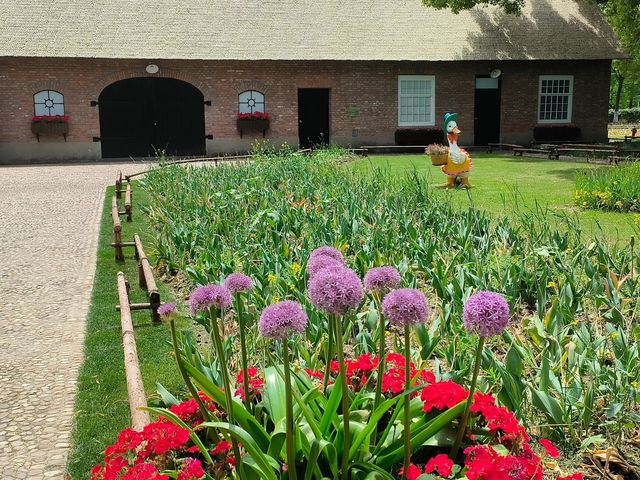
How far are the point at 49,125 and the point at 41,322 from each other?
18.2 meters

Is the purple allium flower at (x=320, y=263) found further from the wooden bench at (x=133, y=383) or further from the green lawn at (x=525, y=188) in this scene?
the green lawn at (x=525, y=188)

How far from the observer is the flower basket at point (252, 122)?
A: 23.8 metres

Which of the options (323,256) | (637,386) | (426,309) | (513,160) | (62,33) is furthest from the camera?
(62,33)

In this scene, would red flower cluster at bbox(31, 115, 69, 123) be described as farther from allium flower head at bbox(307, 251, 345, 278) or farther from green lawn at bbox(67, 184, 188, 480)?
allium flower head at bbox(307, 251, 345, 278)

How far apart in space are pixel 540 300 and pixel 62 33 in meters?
21.8

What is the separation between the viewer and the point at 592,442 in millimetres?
3061

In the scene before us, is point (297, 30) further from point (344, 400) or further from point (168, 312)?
point (344, 400)

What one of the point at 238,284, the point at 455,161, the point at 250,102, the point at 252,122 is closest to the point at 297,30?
the point at 250,102

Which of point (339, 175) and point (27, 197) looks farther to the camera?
point (27, 197)

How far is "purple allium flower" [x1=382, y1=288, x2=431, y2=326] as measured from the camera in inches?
79.3

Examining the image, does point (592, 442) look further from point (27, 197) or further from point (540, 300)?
point (27, 197)

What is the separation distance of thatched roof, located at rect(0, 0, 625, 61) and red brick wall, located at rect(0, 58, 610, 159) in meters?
0.53

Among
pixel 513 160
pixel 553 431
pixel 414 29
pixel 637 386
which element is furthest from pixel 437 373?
pixel 414 29

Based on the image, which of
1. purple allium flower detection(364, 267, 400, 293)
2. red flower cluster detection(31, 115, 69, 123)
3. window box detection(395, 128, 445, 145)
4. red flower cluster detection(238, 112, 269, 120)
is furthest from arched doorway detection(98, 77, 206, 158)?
purple allium flower detection(364, 267, 400, 293)
